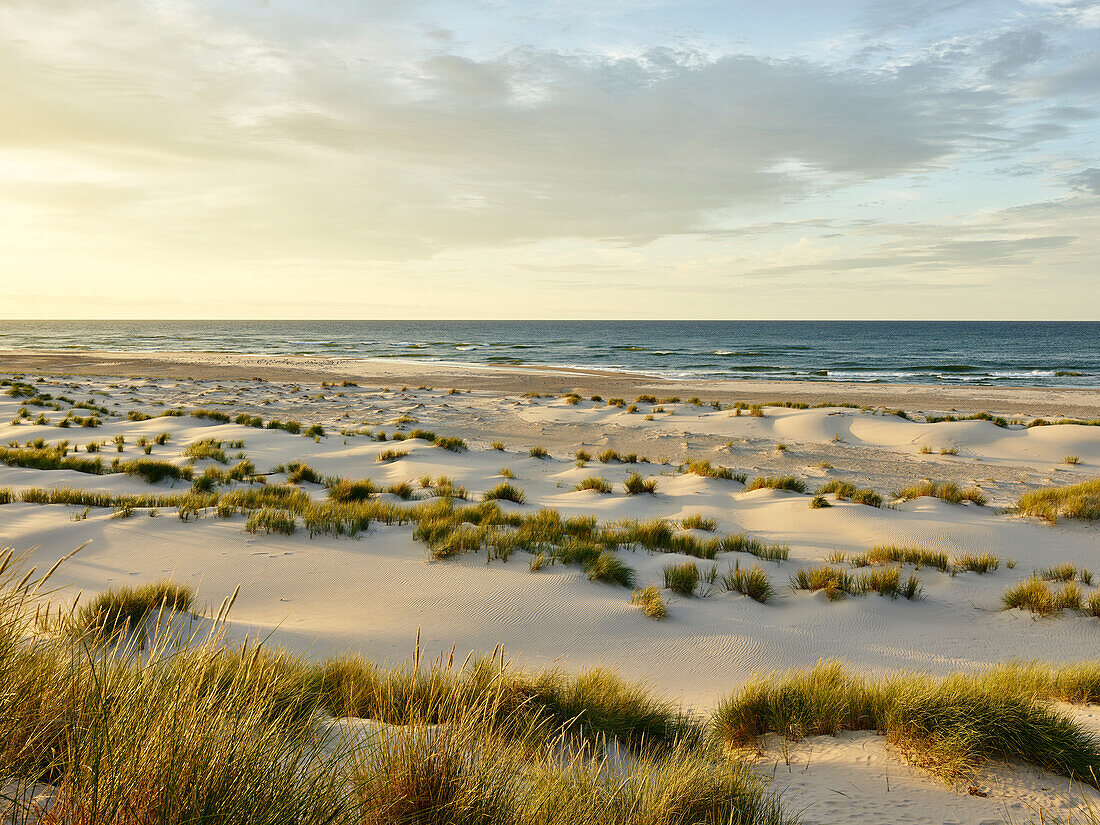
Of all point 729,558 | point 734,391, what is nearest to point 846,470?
point 729,558

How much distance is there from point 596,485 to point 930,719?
27.8 feet

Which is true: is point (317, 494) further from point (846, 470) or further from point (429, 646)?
point (846, 470)

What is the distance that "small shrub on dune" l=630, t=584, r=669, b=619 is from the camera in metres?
5.79

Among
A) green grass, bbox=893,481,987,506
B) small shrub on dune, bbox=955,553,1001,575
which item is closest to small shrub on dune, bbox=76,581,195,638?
small shrub on dune, bbox=955,553,1001,575

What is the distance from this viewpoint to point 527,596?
20.1ft

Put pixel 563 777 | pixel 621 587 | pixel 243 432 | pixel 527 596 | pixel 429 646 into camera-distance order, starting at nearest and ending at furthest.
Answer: pixel 563 777
pixel 429 646
pixel 527 596
pixel 621 587
pixel 243 432

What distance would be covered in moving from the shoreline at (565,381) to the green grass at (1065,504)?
63.0 ft

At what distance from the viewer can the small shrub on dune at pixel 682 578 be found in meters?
6.42

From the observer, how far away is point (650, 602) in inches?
233

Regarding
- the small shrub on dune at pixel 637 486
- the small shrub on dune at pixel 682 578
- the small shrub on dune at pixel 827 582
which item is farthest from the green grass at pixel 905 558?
the small shrub on dune at pixel 637 486

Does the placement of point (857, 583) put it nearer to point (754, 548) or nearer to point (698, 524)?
point (754, 548)

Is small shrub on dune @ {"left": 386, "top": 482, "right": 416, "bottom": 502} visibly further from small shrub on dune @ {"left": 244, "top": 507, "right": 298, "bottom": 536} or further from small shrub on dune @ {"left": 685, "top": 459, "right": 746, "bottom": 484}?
small shrub on dune @ {"left": 685, "top": 459, "right": 746, "bottom": 484}

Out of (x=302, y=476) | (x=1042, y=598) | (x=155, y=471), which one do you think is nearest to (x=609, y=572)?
(x=1042, y=598)

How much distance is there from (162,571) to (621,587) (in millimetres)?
4762
